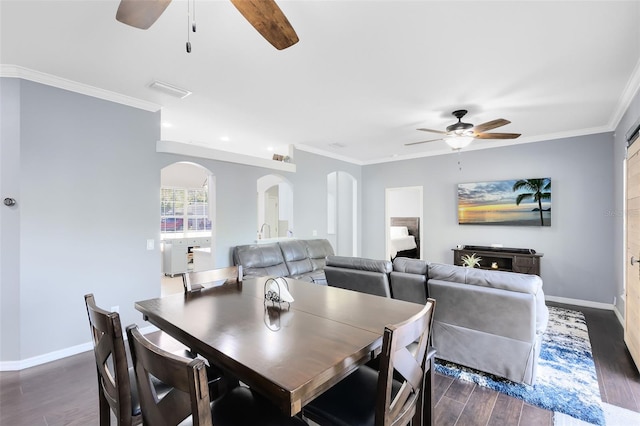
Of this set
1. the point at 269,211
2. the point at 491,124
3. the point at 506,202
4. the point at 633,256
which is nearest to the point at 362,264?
the point at 491,124

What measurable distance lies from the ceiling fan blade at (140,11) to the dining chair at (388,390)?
1.82m

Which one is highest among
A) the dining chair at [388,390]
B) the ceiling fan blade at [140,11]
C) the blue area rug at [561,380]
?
the ceiling fan blade at [140,11]

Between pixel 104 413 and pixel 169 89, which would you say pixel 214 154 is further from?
pixel 104 413

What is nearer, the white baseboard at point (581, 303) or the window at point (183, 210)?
the white baseboard at point (581, 303)

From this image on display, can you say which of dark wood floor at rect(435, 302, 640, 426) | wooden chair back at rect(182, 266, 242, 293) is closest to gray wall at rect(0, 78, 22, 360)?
wooden chair back at rect(182, 266, 242, 293)

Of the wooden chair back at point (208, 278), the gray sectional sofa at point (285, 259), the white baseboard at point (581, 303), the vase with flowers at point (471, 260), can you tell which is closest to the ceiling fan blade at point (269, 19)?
the wooden chair back at point (208, 278)

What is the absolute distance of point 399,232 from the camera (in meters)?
8.77

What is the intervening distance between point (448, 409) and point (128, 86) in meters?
4.17

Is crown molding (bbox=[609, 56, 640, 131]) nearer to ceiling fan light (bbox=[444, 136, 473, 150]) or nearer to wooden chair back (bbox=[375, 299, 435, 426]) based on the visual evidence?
ceiling fan light (bbox=[444, 136, 473, 150])

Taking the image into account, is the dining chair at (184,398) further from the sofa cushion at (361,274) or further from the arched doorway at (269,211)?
the arched doorway at (269,211)

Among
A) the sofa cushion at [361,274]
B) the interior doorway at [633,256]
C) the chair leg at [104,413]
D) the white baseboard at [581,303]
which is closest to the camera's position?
the chair leg at [104,413]

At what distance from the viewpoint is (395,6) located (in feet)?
6.41

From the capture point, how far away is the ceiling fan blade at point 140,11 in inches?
56.4

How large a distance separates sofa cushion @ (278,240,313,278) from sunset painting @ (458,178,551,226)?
10.4ft
